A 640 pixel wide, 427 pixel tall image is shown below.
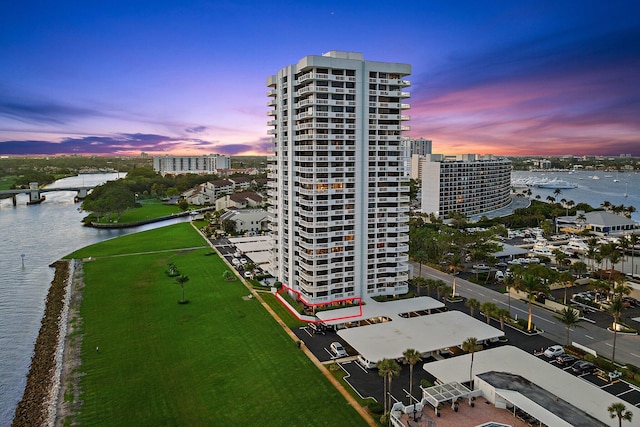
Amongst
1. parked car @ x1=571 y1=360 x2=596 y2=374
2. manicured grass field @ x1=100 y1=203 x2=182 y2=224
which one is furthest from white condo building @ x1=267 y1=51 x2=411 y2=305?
manicured grass field @ x1=100 y1=203 x2=182 y2=224

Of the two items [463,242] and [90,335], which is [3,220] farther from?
[463,242]

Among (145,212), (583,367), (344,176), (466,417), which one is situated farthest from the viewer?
(145,212)

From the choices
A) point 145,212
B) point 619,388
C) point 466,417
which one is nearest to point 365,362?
point 466,417

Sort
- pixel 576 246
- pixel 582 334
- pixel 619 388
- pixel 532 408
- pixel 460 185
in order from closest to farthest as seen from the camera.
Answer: pixel 532 408
pixel 619 388
pixel 582 334
pixel 576 246
pixel 460 185

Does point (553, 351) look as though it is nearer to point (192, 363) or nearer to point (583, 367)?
point (583, 367)

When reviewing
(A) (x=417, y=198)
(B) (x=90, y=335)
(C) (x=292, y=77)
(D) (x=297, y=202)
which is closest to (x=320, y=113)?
(C) (x=292, y=77)

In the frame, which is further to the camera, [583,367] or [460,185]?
[460,185]
